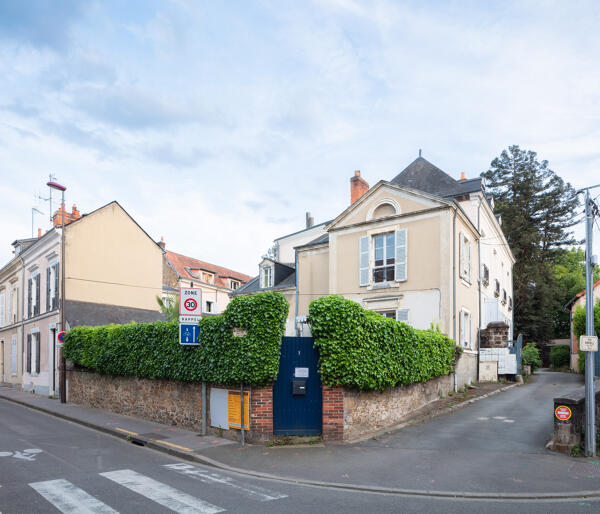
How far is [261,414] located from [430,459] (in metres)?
3.42

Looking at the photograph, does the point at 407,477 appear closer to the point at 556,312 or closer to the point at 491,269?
the point at 491,269

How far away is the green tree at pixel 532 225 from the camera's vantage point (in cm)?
4028

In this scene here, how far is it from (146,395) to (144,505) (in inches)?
309

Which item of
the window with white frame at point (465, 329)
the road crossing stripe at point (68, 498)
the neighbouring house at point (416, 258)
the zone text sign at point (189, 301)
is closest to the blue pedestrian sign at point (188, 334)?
the zone text sign at point (189, 301)

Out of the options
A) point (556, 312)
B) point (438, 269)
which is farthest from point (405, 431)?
point (556, 312)

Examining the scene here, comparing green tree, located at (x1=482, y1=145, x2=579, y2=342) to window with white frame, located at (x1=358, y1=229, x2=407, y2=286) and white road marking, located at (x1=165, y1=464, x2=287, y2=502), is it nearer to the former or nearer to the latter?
window with white frame, located at (x1=358, y1=229, x2=407, y2=286)

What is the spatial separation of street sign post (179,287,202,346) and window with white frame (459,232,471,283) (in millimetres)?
11486

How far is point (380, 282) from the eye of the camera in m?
20.1

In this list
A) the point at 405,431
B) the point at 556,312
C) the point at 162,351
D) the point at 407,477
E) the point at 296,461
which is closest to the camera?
the point at 407,477

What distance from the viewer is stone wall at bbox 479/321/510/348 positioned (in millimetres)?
21106

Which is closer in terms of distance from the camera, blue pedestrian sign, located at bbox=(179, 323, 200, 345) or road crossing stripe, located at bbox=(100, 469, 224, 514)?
road crossing stripe, located at bbox=(100, 469, 224, 514)

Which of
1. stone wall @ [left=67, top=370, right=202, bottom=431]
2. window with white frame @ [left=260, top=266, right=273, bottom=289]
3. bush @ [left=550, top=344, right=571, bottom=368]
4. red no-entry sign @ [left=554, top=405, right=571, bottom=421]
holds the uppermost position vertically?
window with white frame @ [left=260, top=266, right=273, bottom=289]

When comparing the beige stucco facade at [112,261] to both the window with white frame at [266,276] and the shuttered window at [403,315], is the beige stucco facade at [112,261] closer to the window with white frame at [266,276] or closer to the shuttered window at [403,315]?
the window with white frame at [266,276]

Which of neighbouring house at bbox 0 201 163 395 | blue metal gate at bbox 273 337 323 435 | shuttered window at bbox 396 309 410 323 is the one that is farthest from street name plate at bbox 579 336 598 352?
neighbouring house at bbox 0 201 163 395
